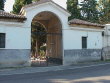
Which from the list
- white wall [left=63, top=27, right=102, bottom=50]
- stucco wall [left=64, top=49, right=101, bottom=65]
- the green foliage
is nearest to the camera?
stucco wall [left=64, top=49, right=101, bottom=65]

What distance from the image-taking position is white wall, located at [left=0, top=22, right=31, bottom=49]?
20844mm

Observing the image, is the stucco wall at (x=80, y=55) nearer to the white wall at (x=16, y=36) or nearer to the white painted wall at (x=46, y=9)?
the white painted wall at (x=46, y=9)

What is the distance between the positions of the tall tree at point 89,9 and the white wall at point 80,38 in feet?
58.2

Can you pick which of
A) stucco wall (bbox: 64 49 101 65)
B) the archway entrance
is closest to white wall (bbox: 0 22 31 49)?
the archway entrance

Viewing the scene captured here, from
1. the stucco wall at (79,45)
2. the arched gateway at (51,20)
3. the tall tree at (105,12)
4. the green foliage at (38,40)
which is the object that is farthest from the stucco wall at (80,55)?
the tall tree at (105,12)

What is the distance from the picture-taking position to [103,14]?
46.7 metres

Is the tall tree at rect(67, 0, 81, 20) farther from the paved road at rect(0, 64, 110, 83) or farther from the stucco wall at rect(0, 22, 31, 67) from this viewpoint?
the paved road at rect(0, 64, 110, 83)

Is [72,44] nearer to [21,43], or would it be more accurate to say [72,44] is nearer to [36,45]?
[21,43]

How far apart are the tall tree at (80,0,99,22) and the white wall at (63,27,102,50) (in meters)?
17.7

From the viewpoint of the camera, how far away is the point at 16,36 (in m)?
21.3

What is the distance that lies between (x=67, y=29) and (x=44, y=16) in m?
4.04

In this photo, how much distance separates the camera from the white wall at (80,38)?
24.1m

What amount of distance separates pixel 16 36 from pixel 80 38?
7255mm

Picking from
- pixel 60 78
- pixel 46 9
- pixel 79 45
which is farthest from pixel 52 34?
pixel 60 78
